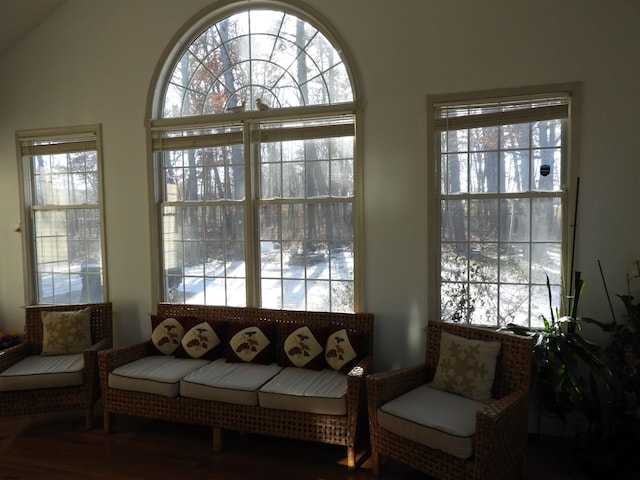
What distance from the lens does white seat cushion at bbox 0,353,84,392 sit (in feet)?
11.4

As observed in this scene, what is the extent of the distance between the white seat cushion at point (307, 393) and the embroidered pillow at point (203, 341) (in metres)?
0.70

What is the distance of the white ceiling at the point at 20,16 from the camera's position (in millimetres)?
4164

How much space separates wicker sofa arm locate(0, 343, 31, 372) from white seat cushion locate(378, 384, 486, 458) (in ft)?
9.80

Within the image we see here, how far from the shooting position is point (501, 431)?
2.51m

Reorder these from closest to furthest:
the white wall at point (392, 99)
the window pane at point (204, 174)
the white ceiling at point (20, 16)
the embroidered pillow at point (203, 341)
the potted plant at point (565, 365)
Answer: the potted plant at point (565, 365) < the white wall at point (392, 99) < the embroidered pillow at point (203, 341) < the window pane at point (204, 174) < the white ceiling at point (20, 16)

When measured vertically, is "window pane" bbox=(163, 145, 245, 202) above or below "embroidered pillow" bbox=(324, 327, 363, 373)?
above

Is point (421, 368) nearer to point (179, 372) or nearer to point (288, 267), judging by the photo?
point (288, 267)

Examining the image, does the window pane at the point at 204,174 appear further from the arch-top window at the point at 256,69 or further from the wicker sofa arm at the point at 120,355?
the wicker sofa arm at the point at 120,355

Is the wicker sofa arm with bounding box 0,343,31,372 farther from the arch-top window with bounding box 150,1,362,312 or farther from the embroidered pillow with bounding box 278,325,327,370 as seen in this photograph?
the embroidered pillow with bounding box 278,325,327,370

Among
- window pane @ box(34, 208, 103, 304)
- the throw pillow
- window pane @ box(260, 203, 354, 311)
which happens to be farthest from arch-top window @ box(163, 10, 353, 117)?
the throw pillow

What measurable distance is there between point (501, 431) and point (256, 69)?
3296 millimetres

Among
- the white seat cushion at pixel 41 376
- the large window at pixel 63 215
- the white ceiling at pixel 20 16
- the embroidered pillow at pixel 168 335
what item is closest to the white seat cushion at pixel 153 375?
the embroidered pillow at pixel 168 335

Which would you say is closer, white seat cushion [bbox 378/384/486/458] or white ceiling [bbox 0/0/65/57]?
white seat cushion [bbox 378/384/486/458]

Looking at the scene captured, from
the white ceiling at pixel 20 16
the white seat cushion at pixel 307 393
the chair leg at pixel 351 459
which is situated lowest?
the chair leg at pixel 351 459
